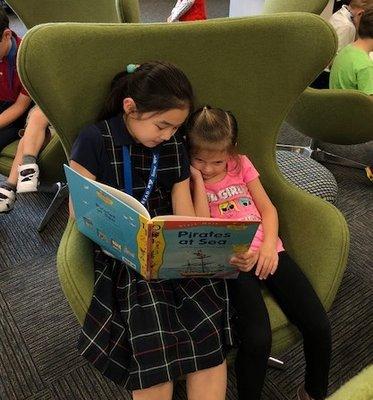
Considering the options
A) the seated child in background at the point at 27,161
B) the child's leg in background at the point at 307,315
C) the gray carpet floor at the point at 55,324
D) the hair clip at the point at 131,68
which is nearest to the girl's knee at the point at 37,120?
the seated child in background at the point at 27,161

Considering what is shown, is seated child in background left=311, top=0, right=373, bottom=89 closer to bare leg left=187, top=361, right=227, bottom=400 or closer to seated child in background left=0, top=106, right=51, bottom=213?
seated child in background left=0, top=106, right=51, bottom=213

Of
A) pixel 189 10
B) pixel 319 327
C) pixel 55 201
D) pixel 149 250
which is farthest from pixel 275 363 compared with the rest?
pixel 189 10

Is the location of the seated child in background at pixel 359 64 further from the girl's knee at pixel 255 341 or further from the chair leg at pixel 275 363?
the girl's knee at pixel 255 341

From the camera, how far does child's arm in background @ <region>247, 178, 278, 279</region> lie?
1056 mm

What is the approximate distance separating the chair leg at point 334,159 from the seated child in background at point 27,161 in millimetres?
1503

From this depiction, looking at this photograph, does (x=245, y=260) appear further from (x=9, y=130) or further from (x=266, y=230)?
(x=9, y=130)

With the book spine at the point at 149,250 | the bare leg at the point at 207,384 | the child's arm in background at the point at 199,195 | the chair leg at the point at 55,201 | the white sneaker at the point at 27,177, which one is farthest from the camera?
the chair leg at the point at 55,201

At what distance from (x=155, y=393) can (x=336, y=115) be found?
4.85 feet

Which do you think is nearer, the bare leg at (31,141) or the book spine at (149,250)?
the book spine at (149,250)

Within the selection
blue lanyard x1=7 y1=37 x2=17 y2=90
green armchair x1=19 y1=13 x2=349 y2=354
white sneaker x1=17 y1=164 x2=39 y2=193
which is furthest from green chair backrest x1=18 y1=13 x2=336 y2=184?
blue lanyard x1=7 y1=37 x2=17 y2=90

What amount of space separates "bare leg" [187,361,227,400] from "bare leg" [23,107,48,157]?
Result: 1101mm

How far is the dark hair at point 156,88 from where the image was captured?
1.00 metres

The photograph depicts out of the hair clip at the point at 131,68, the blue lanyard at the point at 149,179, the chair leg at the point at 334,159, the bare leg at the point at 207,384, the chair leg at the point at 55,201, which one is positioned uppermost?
the hair clip at the point at 131,68

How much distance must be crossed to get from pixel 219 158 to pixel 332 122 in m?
1.01
